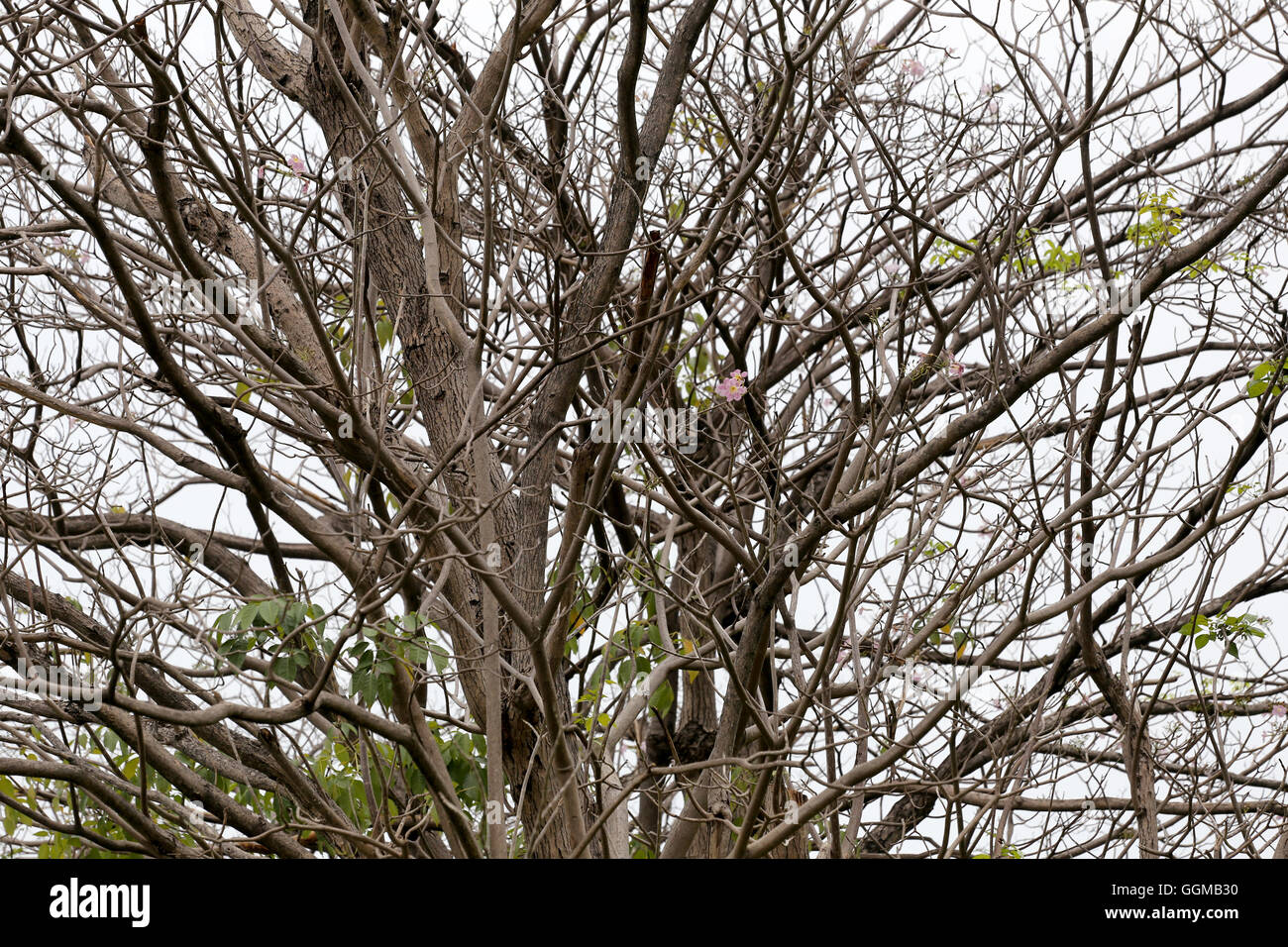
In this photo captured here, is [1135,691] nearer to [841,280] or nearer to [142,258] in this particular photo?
[841,280]

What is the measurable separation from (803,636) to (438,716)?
7.50ft

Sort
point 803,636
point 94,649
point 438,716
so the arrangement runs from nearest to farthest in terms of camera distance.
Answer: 1. point 94,649
2. point 438,716
3. point 803,636

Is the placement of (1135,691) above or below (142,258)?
below

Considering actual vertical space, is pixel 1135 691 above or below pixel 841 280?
below

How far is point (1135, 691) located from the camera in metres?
4.26
